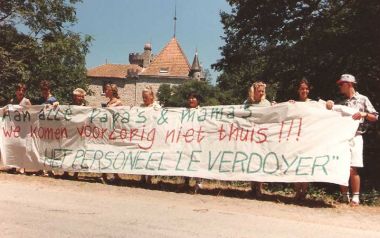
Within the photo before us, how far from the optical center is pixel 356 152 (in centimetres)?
761

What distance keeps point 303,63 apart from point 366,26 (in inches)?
137

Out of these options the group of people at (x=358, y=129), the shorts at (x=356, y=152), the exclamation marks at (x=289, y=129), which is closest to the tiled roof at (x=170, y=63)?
the exclamation marks at (x=289, y=129)

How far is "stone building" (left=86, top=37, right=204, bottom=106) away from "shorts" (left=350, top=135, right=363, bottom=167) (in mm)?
80129

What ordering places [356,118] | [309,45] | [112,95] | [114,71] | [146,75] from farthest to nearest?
[114,71]
[146,75]
[309,45]
[112,95]
[356,118]

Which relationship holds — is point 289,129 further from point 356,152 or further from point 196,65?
point 196,65

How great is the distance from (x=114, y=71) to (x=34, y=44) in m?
67.6

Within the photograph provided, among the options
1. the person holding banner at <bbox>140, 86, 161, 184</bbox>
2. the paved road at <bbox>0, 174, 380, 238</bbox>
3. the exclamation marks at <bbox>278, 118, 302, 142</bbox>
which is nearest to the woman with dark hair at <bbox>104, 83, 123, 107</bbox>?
the person holding banner at <bbox>140, 86, 161, 184</bbox>

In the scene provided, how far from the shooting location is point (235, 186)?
30.9 ft

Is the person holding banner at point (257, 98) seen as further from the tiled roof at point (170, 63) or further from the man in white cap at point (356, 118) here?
the tiled roof at point (170, 63)

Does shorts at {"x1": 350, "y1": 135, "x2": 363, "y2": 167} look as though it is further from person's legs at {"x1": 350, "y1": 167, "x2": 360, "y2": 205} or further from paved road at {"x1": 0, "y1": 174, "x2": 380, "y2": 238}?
paved road at {"x1": 0, "y1": 174, "x2": 380, "y2": 238}

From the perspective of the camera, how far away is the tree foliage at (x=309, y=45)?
17984 mm

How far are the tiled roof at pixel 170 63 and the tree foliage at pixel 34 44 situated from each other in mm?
59916

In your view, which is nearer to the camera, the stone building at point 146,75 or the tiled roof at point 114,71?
the stone building at point 146,75

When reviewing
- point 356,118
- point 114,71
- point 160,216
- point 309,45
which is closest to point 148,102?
point 160,216
